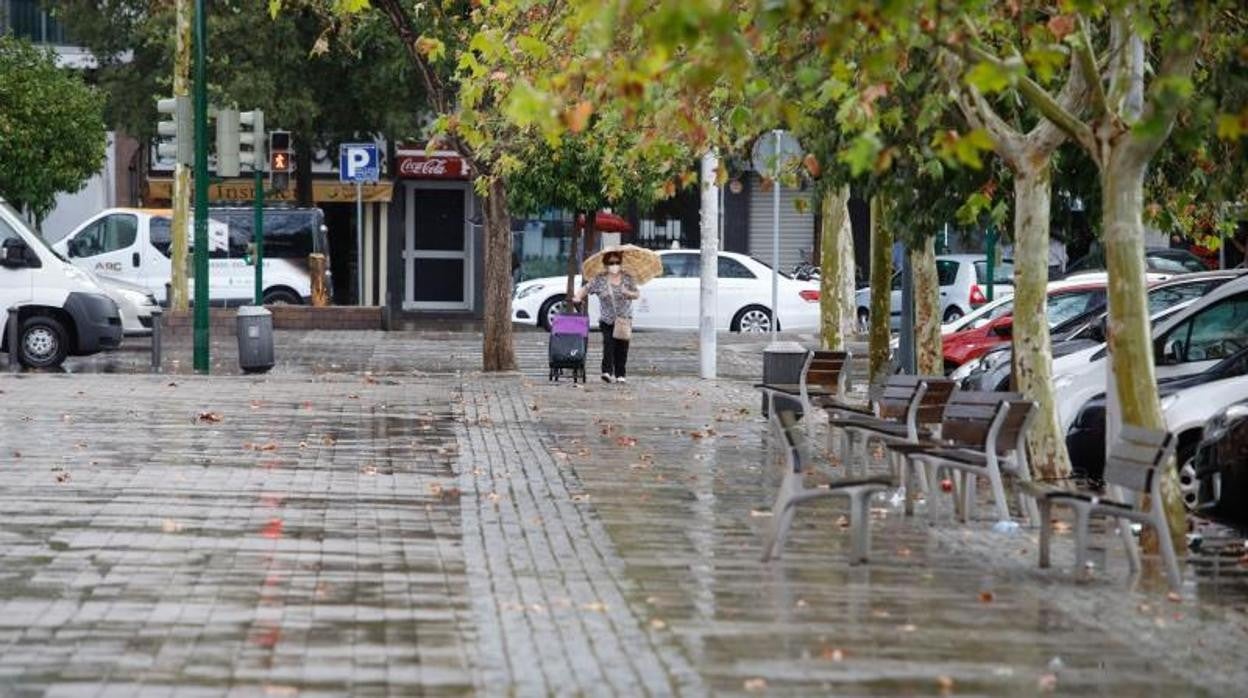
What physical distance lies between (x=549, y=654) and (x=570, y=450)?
9.53 m

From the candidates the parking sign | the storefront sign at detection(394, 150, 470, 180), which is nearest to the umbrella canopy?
the parking sign

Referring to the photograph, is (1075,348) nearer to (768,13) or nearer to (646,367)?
(646,367)

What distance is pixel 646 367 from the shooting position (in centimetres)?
3192

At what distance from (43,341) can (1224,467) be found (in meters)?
18.0

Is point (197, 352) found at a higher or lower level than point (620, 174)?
lower

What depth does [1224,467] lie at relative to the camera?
14.6 m

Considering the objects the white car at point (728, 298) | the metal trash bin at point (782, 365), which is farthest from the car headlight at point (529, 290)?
the metal trash bin at point (782, 365)

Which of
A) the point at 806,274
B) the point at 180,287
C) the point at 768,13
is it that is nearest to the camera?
the point at 768,13

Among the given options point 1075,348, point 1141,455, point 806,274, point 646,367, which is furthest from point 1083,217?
point 806,274

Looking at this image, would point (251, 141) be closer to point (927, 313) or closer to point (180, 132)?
point (180, 132)

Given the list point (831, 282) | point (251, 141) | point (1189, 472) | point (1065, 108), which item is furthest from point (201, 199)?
point (1189, 472)

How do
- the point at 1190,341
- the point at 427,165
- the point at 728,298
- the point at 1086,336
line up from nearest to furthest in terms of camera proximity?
1. the point at 1190,341
2. the point at 1086,336
3. the point at 728,298
4. the point at 427,165

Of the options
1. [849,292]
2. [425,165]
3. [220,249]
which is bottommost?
[849,292]

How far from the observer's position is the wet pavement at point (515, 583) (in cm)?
927
